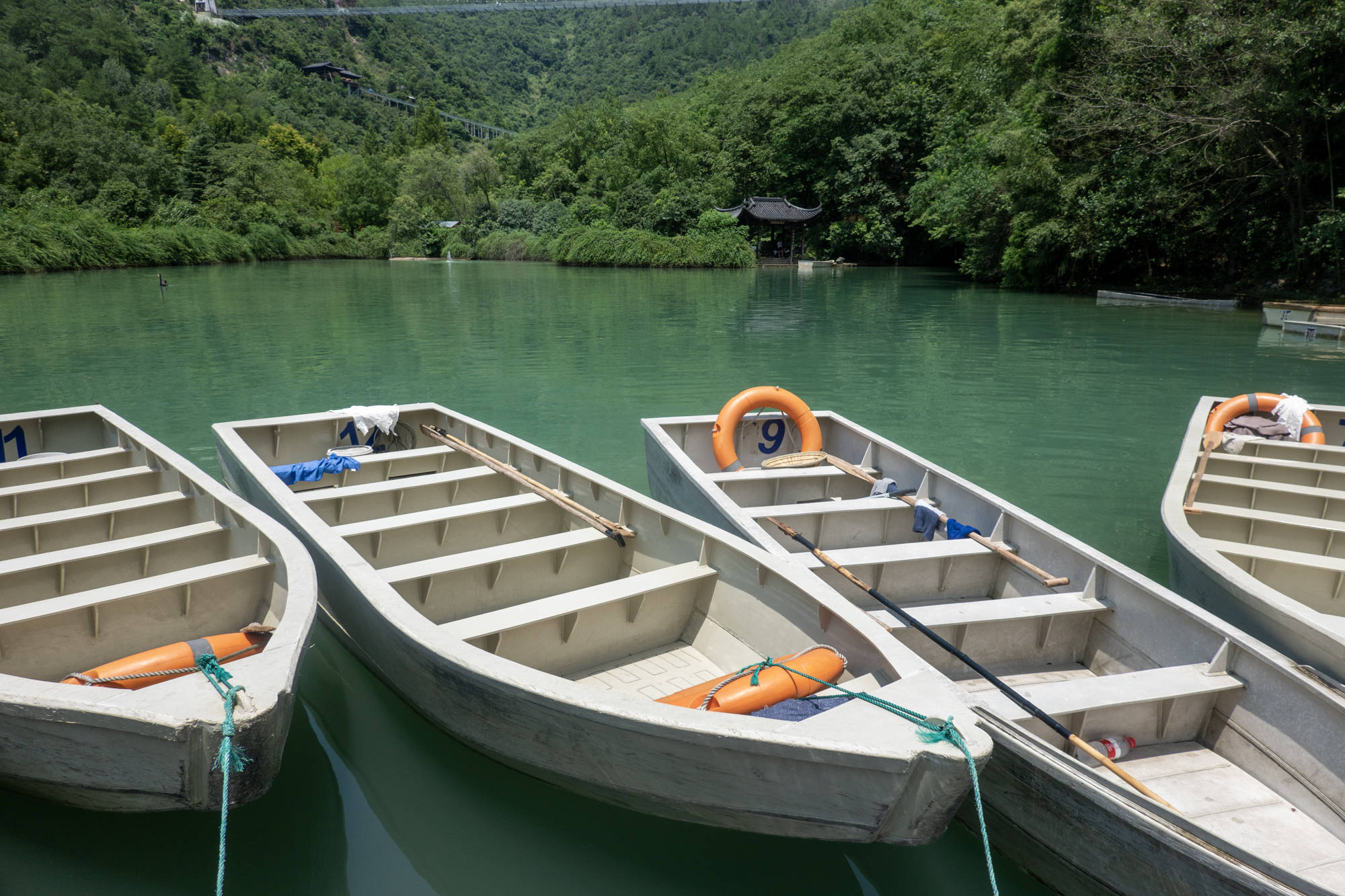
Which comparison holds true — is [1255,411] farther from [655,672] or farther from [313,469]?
[313,469]

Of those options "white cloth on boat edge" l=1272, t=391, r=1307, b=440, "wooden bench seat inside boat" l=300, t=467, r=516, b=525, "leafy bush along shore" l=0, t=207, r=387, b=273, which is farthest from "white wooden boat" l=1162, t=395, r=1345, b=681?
"leafy bush along shore" l=0, t=207, r=387, b=273

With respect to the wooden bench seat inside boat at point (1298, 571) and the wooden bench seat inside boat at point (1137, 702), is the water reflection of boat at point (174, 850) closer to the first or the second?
the wooden bench seat inside boat at point (1137, 702)

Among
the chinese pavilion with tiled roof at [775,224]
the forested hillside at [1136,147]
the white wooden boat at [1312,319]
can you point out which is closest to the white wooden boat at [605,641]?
the white wooden boat at [1312,319]

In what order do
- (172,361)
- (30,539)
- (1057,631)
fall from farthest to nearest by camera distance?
(172,361) < (30,539) < (1057,631)

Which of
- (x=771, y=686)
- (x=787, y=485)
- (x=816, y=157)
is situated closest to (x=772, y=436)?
(x=787, y=485)

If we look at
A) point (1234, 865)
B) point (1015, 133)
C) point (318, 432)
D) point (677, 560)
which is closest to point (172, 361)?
point (318, 432)

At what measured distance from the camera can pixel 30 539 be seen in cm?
443

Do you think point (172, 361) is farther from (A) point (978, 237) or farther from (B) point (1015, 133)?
(A) point (978, 237)

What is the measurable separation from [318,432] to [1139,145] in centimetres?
2364

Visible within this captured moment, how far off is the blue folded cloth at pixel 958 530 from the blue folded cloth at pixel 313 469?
390 cm

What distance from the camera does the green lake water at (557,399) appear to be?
2.95 metres

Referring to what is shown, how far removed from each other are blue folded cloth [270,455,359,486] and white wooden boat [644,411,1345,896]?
2567 millimetres

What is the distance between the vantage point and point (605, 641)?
376 cm

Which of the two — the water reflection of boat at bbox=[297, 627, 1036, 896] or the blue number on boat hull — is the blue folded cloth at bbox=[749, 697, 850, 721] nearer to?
the water reflection of boat at bbox=[297, 627, 1036, 896]
